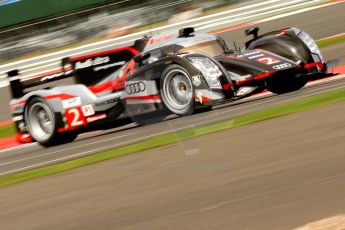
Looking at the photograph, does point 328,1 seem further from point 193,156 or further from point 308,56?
point 193,156

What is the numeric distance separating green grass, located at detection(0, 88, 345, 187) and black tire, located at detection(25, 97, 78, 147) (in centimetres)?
238

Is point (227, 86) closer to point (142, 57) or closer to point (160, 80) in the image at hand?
point (160, 80)

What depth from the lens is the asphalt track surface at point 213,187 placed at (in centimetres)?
440

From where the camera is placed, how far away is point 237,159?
19.3ft

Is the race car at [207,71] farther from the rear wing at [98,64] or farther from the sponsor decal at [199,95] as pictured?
the rear wing at [98,64]

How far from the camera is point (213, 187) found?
5.16m

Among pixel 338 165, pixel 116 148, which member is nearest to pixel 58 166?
pixel 116 148

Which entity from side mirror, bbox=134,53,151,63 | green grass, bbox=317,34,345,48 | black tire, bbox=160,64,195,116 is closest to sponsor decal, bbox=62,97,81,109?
side mirror, bbox=134,53,151,63

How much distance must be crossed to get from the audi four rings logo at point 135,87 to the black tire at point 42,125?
1170 mm

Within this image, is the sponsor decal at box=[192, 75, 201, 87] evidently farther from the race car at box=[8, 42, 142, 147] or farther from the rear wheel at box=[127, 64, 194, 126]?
the race car at box=[8, 42, 142, 147]

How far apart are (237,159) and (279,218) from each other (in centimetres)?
172

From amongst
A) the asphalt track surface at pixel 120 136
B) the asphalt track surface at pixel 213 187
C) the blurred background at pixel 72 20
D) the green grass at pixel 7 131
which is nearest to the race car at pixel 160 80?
the asphalt track surface at pixel 120 136

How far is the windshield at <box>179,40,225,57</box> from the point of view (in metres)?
9.53

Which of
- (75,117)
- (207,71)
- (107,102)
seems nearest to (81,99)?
(75,117)
